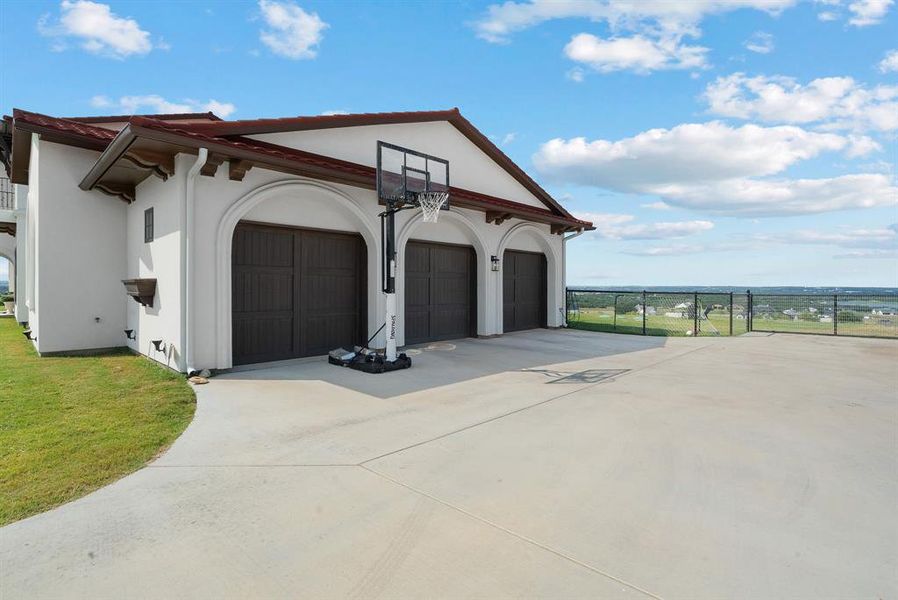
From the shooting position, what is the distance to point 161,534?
2.61 m

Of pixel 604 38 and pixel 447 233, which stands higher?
pixel 604 38

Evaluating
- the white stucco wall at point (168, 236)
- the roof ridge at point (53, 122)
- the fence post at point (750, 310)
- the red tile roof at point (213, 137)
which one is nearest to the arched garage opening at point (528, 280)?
the white stucco wall at point (168, 236)

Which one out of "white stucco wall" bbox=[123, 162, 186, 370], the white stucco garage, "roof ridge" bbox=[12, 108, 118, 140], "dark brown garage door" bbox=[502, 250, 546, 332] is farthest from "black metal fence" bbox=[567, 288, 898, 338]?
"roof ridge" bbox=[12, 108, 118, 140]

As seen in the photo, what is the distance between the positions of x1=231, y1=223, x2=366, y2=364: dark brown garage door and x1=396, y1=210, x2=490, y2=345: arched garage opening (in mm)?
988

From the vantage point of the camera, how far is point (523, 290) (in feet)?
45.0

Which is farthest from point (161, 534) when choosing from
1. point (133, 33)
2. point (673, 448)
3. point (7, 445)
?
point (133, 33)

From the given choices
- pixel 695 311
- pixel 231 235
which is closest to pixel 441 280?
pixel 231 235

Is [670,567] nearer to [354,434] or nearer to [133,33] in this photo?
[354,434]

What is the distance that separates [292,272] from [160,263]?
6.59ft

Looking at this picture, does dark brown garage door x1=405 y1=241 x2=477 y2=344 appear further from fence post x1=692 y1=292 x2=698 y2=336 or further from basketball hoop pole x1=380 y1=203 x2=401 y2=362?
fence post x1=692 y1=292 x2=698 y2=336

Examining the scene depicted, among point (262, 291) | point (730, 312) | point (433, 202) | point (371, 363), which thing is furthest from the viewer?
point (730, 312)

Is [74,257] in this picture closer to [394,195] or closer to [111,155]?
[111,155]

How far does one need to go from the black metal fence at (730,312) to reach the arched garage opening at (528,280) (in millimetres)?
1221

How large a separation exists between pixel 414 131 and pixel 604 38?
13.9ft
